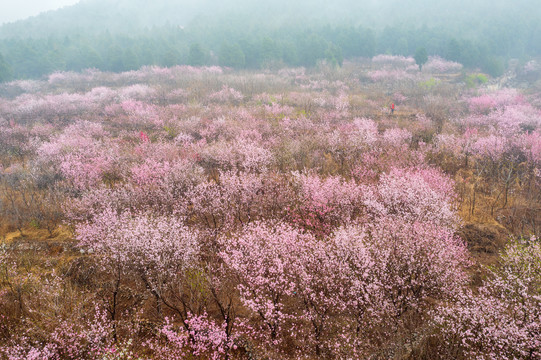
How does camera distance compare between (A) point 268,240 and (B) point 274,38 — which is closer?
(A) point 268,240

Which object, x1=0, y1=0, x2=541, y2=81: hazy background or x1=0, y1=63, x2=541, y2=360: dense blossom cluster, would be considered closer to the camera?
x1=0, y1=63, x2=541, y2=360: dense blossom cluster

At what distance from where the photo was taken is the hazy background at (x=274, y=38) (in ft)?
168

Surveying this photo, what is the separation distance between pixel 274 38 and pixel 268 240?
70.1 m

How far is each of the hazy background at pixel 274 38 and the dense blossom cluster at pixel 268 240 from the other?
3461 centimetres

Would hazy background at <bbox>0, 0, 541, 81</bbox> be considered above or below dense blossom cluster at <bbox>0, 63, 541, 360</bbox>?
above

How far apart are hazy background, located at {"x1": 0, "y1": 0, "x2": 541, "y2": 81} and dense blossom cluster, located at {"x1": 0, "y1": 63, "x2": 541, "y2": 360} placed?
114 feet

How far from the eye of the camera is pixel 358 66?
177 feet

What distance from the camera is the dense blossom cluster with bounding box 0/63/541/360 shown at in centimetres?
628

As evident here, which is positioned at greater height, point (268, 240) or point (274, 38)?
point (274, 38)

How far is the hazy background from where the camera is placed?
51156 mm

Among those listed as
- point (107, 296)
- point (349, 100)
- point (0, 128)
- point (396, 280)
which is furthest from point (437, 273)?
point (0, 128)

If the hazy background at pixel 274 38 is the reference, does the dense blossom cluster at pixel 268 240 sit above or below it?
below

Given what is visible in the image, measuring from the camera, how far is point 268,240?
7.13 meters

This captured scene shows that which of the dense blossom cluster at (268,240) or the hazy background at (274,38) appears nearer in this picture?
the dense blossom cluster at (268,240)
